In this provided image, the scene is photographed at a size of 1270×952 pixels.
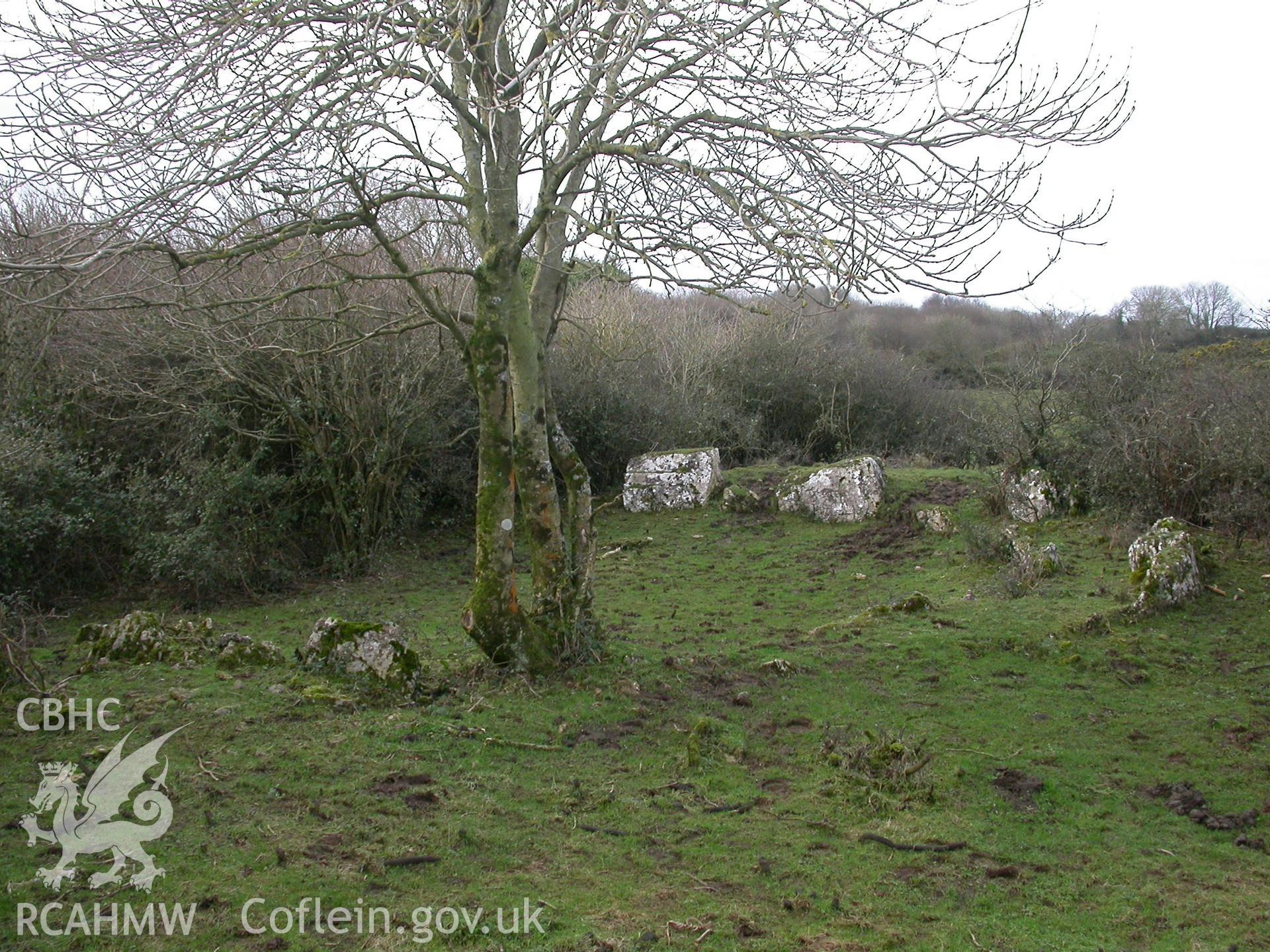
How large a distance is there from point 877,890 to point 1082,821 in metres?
1.35

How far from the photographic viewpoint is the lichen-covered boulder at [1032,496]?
1069 centimetres

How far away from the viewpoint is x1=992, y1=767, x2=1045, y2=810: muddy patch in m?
4.75

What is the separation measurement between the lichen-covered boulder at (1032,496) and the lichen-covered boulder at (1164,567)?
2.76 metres

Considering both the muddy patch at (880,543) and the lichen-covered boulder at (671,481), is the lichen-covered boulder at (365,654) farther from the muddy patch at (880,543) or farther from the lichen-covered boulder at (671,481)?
the lichen-covered boulder at (671,481)

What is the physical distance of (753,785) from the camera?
16.1 feet

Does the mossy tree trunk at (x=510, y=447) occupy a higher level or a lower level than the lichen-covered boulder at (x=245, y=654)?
higher

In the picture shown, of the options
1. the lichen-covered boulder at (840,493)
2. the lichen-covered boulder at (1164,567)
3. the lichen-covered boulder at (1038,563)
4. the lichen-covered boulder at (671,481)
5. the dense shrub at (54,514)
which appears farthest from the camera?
the lichen-covered boulder at (671,481)

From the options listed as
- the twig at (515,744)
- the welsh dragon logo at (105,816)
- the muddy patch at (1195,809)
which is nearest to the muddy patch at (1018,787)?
the muddy patch at (1195,809)

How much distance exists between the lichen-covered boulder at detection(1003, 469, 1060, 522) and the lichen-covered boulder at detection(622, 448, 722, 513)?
14.0 ft

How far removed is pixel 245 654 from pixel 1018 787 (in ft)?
15.1

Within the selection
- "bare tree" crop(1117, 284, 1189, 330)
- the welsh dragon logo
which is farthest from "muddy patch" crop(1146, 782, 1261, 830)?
"bare tree" crop(1117, 284, 1189, 330)

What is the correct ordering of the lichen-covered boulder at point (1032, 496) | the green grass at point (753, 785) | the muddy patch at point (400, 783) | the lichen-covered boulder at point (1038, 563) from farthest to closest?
the lichen-covered boulder at point (1032, 496)
the lichen-covered boulder at point (1038, 563)
the muddy patch at point (400, 783)
the green grass at point (753, 785)

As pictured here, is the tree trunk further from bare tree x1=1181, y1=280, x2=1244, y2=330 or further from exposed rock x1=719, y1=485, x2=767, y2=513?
bare tree x1=1181, y1=280, x2=1244, y2=330

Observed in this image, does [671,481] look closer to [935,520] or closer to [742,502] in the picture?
[742,502]
